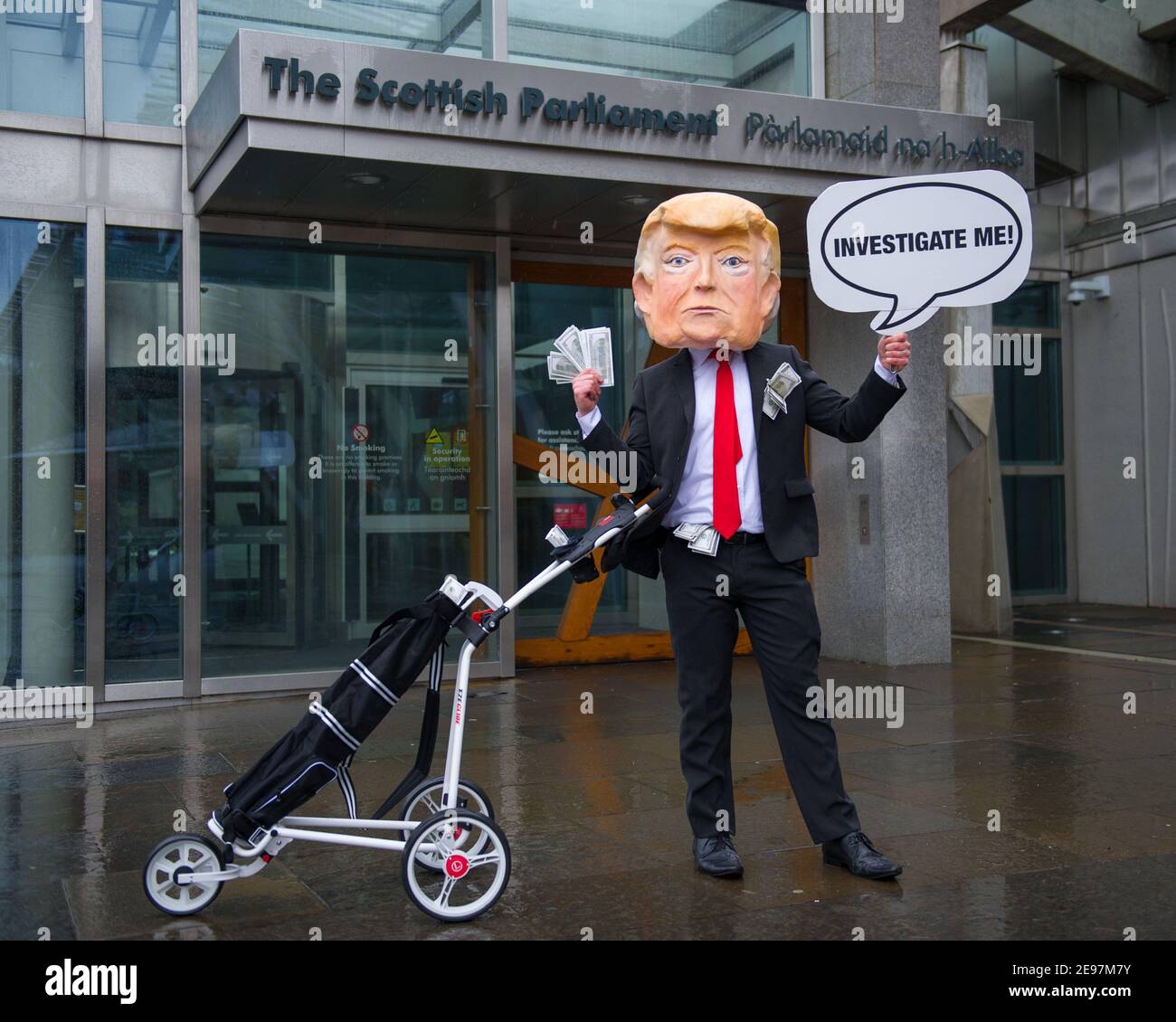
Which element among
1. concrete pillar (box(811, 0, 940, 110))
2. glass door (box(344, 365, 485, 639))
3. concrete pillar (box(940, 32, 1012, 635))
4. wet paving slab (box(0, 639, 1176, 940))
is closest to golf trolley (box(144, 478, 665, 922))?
wet paving slab (box(0, 639, 1176, 940))

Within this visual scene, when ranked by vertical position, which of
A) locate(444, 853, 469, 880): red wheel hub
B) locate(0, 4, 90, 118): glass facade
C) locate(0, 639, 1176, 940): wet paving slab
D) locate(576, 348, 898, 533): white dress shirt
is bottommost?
locate(0, 639, 1176, 940): wet paving slab

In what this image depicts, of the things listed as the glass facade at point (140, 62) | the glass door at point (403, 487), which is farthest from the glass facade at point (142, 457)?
the glass door at point (403, 487)

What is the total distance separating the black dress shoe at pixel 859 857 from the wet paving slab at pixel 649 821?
0.05 m

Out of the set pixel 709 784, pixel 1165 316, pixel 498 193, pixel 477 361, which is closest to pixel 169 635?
pixel 477 361

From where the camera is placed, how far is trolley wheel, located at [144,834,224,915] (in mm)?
4184

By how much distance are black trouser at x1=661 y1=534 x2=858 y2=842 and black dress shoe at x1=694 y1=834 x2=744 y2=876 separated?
4cm

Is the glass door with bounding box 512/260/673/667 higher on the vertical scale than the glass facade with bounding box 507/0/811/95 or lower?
lower

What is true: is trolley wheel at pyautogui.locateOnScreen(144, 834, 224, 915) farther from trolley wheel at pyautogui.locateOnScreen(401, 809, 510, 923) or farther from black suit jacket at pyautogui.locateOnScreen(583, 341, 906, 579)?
black suit jacket at pyautogui.locateOnScreen(583, 341, 906, 579)

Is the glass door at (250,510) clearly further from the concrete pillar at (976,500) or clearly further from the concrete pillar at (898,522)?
the concrete pillar at (976,500)

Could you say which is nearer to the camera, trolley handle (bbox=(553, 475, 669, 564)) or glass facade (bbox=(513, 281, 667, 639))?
trolley handle (bbox=(553, 475, 669, 564))

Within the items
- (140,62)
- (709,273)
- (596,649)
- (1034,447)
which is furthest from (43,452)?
(1034,447)

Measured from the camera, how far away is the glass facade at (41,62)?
344 inches

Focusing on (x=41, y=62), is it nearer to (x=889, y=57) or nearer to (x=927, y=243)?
(x=889, y=57)

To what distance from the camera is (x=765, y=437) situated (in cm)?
481
